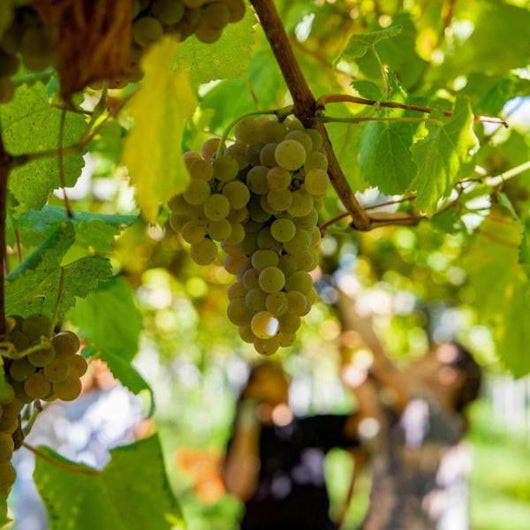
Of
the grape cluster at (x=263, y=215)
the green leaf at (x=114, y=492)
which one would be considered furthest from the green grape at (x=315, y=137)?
the green leaf at (x=114, y=492)

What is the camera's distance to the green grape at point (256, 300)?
1.98 ft

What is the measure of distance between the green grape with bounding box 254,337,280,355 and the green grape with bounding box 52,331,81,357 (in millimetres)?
126

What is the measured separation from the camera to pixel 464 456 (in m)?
2.84

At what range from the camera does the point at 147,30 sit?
17.3 inches

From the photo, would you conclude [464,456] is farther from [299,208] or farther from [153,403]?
[299,208]

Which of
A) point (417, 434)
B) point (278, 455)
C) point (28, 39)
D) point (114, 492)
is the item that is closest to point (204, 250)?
point (28, 39)

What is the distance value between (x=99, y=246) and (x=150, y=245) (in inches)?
62.1

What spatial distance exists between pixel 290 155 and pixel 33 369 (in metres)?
0.22

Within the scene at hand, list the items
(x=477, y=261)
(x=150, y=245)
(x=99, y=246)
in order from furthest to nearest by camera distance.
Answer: (x=150, y=245) < (x=477, y=261) < (x=99, y=246)

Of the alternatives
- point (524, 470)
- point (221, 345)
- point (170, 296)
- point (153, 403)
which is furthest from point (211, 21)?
point (524, 470)

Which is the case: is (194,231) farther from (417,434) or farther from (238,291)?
(417,434)

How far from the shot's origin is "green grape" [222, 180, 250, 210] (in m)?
0.58

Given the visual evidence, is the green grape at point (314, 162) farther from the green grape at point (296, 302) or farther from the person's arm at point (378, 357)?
the person's arm at point (378, 357)

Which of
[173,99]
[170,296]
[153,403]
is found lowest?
[170,296]
